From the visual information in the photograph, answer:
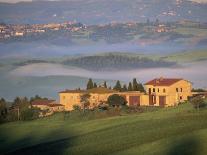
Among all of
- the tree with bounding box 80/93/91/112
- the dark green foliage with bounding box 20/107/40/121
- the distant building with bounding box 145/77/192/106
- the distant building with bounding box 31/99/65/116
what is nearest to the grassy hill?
the dark green foliage with bounding box 20/107/40/121

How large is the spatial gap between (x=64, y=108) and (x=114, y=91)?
16.7 feet

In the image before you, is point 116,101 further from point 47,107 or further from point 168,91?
point 47,107

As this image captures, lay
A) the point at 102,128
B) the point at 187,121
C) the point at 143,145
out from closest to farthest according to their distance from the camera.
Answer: the point at 143,145 → the point at 187,121 → the point at 102,128

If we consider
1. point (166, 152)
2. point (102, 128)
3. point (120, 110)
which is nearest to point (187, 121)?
point (102, 128)

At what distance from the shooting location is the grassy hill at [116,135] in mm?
43594

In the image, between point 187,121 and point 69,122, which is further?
point 69,122

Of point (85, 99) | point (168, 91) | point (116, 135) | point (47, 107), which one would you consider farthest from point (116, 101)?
point (116, 135)

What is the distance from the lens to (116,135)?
170 feet

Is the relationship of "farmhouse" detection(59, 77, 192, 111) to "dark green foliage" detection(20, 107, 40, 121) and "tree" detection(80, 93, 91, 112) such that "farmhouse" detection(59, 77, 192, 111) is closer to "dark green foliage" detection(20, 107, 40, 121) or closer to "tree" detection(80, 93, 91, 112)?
"tree" detection(80, 93, 91, 112)

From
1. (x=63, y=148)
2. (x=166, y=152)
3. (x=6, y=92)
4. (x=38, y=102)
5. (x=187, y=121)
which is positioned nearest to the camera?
(x=166, y=152)

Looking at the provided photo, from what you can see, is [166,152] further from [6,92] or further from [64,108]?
[6,92]

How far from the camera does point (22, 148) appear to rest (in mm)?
51344

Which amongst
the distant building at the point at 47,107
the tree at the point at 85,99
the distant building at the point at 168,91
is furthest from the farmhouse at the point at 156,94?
the distant building at the point at 47,107

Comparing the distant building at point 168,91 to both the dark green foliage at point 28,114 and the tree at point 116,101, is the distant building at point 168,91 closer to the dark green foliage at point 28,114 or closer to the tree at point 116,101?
the tree at point 116,101
